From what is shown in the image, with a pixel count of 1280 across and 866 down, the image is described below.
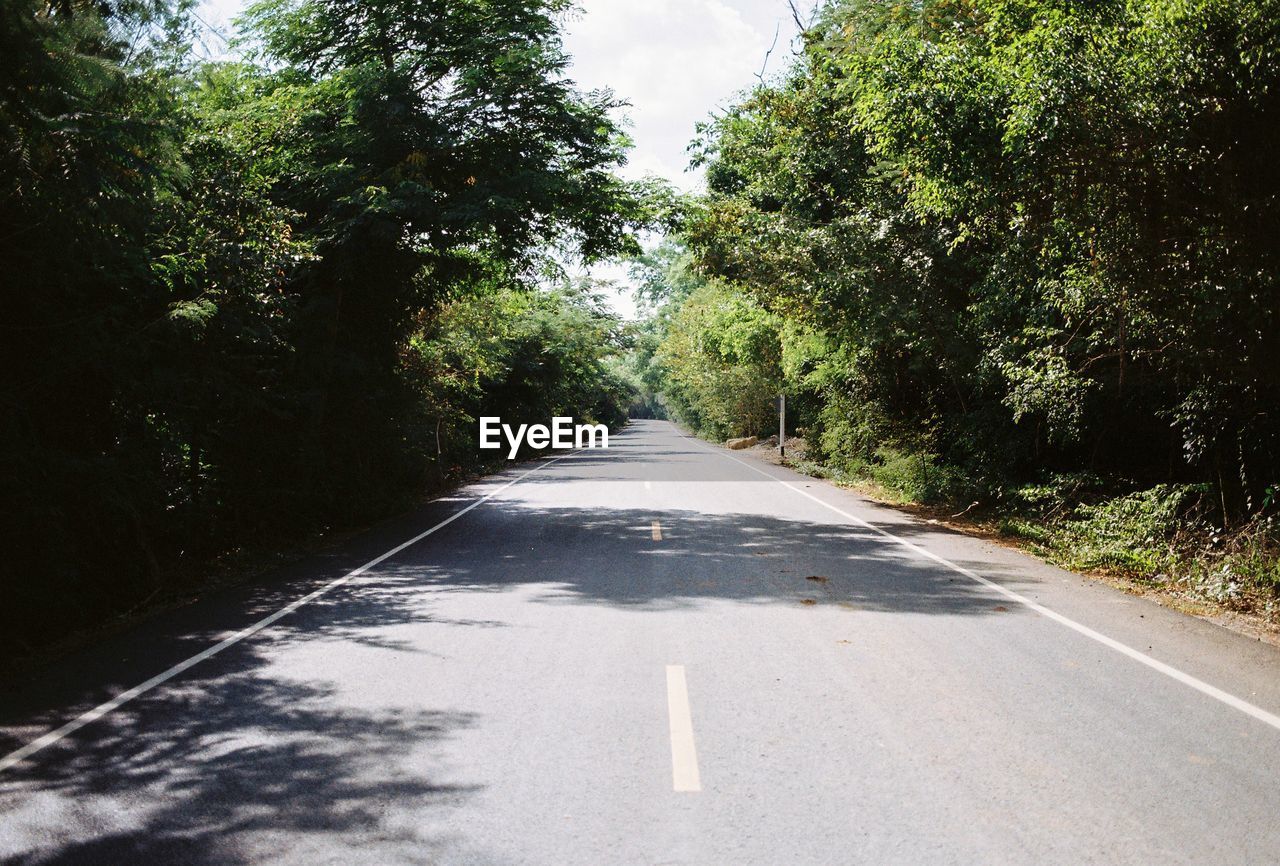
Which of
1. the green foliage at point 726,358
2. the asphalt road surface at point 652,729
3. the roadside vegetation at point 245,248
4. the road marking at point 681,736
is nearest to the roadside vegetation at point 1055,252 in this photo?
the asphalt road surface at point 652,729

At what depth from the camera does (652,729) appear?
215 inches

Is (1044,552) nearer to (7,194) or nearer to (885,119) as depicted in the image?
(885,119)

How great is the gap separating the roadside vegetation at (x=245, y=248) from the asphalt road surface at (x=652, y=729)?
5.43ft

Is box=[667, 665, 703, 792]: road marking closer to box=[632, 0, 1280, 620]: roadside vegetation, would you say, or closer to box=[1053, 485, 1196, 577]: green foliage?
box=[632, 0, 1280, 620]: roadside vegetation

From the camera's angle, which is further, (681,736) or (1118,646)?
(1118,646)

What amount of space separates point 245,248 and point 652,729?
8.46m

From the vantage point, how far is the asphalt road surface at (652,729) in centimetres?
411

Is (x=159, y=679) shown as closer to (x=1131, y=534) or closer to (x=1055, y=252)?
(x=1055, y=252)

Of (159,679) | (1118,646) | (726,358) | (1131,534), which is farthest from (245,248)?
(726,358)

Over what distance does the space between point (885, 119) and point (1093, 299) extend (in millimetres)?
3576

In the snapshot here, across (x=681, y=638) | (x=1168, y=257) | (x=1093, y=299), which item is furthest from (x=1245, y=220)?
(x=681, y=638)

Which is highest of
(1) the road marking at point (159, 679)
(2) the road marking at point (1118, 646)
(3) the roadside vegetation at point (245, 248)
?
(3) the roadside vegetation at point (245, 248)

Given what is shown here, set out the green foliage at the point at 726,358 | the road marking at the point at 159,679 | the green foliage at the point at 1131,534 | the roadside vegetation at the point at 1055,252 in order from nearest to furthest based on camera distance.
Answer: the road marking at the point at 159,679, the roadside vegetation at the point at 1055,252, the green foliage at the point at 1131,534, the green foliage at the point at 726,358

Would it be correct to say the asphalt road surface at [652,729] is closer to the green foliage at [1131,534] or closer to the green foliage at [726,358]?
the green foliage at [1131,534]
